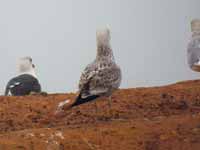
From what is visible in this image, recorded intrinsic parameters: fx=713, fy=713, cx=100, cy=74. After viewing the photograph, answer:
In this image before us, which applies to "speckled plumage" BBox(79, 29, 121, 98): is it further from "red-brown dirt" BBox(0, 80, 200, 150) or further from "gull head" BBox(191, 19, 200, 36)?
"gull head" BBox(191, 19, 200, 36)

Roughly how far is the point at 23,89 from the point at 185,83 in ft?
10.6

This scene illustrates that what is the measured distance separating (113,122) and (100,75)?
0.72 m

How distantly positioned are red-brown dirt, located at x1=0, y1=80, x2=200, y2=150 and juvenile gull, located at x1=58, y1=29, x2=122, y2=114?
0.42 metres

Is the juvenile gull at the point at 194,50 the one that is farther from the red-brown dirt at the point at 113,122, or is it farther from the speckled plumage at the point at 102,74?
the speckled plumage at the point at 102,74

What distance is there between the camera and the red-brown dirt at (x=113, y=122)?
850 cm

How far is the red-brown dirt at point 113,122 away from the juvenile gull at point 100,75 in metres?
0.42

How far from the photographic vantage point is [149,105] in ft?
34.5

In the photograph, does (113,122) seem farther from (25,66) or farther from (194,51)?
(25,66)

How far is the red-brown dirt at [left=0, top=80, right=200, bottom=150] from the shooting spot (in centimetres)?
850

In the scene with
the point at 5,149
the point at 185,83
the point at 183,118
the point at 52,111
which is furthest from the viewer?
the point at 185,83

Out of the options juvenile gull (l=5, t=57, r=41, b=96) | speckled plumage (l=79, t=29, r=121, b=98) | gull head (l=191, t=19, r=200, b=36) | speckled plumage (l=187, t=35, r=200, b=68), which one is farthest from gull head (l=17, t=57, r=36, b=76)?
speckled plumage (l=79, t=29, r=121, b=98)

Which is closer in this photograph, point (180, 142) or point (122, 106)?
point (180, 142)

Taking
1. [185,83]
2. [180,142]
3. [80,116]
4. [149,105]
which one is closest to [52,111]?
[80,116]

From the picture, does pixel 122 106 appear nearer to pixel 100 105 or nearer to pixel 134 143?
pixel 100 105
